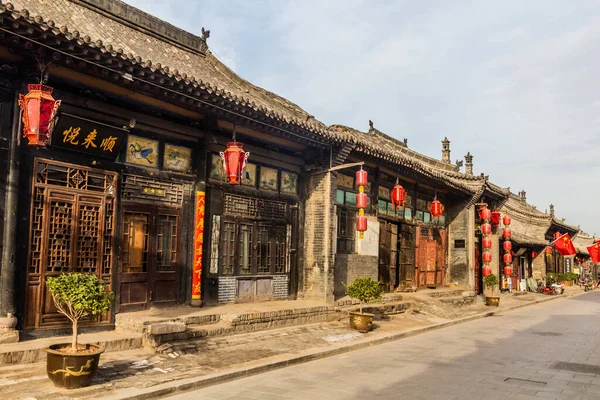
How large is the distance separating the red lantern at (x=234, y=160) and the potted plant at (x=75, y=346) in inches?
167

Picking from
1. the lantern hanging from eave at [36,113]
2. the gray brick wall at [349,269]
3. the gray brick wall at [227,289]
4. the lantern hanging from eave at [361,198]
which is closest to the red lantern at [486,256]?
the gray brick wall at [349,269]

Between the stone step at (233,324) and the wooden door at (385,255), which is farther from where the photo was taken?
the wooden door at (385,255)

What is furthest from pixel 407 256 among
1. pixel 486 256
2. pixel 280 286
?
pixel 280 286

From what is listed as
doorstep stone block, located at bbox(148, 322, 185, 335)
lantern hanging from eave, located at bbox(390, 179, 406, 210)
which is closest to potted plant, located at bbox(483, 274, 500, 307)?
lantern hanging from eave, located at bbox(390, 179, 406, 210)

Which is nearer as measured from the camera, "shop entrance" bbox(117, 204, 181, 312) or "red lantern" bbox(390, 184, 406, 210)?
"shop entrance" bbox(117, 204, 181, 312)

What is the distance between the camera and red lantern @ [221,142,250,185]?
1010cm

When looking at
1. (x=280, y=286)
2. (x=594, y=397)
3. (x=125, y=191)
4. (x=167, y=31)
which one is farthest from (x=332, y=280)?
(x=167, y=31)

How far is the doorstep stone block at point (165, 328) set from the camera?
8031mm

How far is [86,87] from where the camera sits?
845cm

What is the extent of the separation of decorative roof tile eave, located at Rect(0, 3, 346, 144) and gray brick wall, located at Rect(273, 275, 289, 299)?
11.5 feet

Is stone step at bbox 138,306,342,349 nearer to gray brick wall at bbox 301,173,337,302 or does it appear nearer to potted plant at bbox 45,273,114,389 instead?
gray brick wall at bbox 301,173,337,302

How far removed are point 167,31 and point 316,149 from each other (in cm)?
516

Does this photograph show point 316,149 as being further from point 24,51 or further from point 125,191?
point 24,51

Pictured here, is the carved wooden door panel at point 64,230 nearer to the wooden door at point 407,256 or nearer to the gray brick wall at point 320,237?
the gray brick wall at point 320,237
